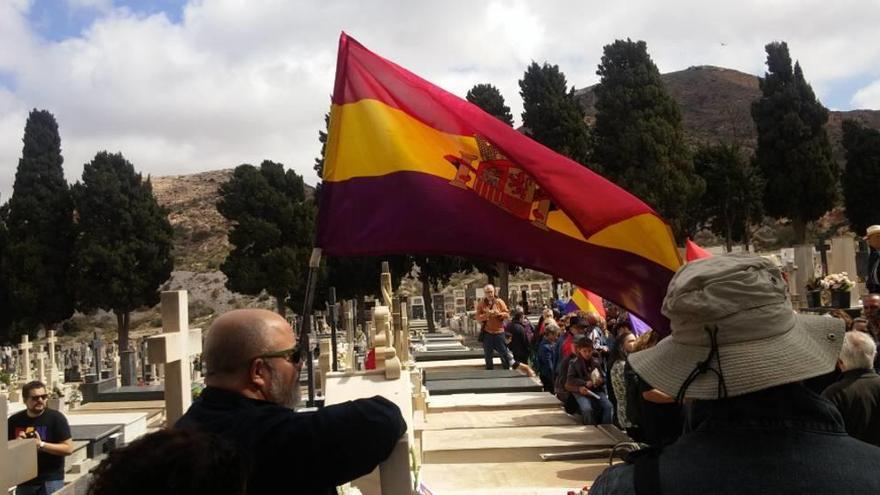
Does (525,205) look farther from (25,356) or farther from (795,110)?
(795,110)

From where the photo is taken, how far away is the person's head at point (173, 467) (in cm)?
142

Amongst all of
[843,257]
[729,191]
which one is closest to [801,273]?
[843,257]

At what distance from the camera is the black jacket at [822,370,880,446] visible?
4.28m

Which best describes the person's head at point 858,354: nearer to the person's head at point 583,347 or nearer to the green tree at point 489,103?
the person's head at point 583,347

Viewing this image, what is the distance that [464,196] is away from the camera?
14.2 feet

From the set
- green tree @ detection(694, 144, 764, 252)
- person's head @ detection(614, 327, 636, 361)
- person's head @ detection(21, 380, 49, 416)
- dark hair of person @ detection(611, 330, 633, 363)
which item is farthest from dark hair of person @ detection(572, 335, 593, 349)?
green tree @ detection(694, 144, 764, 252)

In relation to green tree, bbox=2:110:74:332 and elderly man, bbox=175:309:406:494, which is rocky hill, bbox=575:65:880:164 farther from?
elderly man, bbox=175:309:406:494

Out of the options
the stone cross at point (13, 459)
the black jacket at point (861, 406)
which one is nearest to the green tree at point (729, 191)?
the black jacket at point (861, 406)

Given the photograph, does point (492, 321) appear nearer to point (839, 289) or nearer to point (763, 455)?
point (839, 289)

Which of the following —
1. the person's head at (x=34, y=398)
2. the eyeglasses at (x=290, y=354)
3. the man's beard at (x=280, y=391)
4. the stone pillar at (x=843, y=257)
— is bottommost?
the person's head at (x=34, y=398)

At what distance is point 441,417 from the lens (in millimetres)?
9320

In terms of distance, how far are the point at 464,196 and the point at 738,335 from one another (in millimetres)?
2855

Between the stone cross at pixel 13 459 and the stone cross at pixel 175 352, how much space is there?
0.56 metres

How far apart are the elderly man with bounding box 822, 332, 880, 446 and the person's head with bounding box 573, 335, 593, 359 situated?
14.1ft
